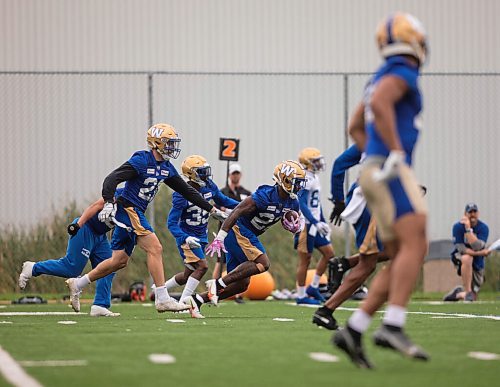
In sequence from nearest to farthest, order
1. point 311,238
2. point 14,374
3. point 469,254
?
1. point 14,374
2. point 311,238
3. point 469,254

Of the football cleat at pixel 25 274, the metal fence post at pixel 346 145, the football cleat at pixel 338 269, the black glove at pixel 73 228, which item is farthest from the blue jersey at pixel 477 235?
the football cleat at pixel 25 274

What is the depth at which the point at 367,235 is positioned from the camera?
376 inches

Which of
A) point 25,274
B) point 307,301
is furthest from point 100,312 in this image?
point 307,301

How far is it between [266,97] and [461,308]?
312 inches

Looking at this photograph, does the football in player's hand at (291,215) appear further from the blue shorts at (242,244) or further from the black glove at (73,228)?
the black glove at (73,228)

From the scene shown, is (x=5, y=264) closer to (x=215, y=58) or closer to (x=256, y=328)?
(x=215, y=58)

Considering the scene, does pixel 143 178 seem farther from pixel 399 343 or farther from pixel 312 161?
pixel 399 343

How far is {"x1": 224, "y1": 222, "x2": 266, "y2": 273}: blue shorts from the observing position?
44.8ft

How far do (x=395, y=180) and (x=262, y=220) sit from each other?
7.00 metres

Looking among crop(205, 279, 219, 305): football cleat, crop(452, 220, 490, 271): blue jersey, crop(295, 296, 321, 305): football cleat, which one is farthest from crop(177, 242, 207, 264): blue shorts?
crop(452, 220, 490, 271): blue jersey

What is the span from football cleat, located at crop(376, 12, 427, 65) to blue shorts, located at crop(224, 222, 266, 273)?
6.65 meters

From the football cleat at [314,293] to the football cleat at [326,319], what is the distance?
8019 millimetres

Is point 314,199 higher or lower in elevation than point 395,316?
higher

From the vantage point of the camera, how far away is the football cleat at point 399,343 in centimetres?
656
